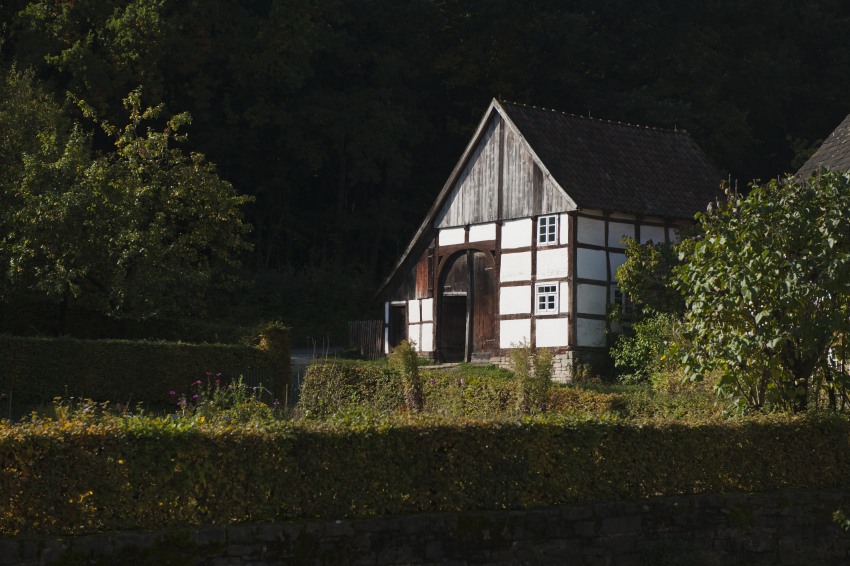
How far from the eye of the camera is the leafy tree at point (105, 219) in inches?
1159

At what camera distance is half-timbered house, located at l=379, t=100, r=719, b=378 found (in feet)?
104

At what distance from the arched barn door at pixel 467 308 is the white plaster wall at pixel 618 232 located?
3.37 meters

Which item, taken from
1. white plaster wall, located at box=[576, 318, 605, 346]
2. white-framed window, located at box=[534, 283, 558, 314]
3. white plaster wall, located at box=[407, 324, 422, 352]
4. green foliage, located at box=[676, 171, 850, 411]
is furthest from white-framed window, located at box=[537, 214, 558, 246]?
green foliage, located at box=[676, 171, 850, 411]

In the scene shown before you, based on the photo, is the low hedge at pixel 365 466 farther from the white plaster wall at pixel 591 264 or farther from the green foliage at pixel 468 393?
the white plaster wall at pixel 591 264

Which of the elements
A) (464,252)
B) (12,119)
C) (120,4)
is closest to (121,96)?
(120,4)

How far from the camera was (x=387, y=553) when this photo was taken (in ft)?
38.3

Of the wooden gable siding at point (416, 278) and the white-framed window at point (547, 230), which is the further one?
the wooden gable siding at point (416, 278)

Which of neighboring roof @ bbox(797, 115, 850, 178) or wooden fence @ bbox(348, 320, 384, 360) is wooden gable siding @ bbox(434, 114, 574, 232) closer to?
wooden fence @ bbox(348, 320, 384, 360)

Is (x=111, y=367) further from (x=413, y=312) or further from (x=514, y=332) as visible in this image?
(x=413, y=312)

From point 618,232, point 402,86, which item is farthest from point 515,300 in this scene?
point 402,86

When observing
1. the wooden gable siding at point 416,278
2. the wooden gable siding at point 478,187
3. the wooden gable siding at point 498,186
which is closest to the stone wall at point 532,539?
the wooden gable siding at point 498,186

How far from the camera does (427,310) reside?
35.5 m

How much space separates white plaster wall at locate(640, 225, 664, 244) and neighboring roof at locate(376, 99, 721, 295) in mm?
474

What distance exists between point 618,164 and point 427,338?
7.27 metres
